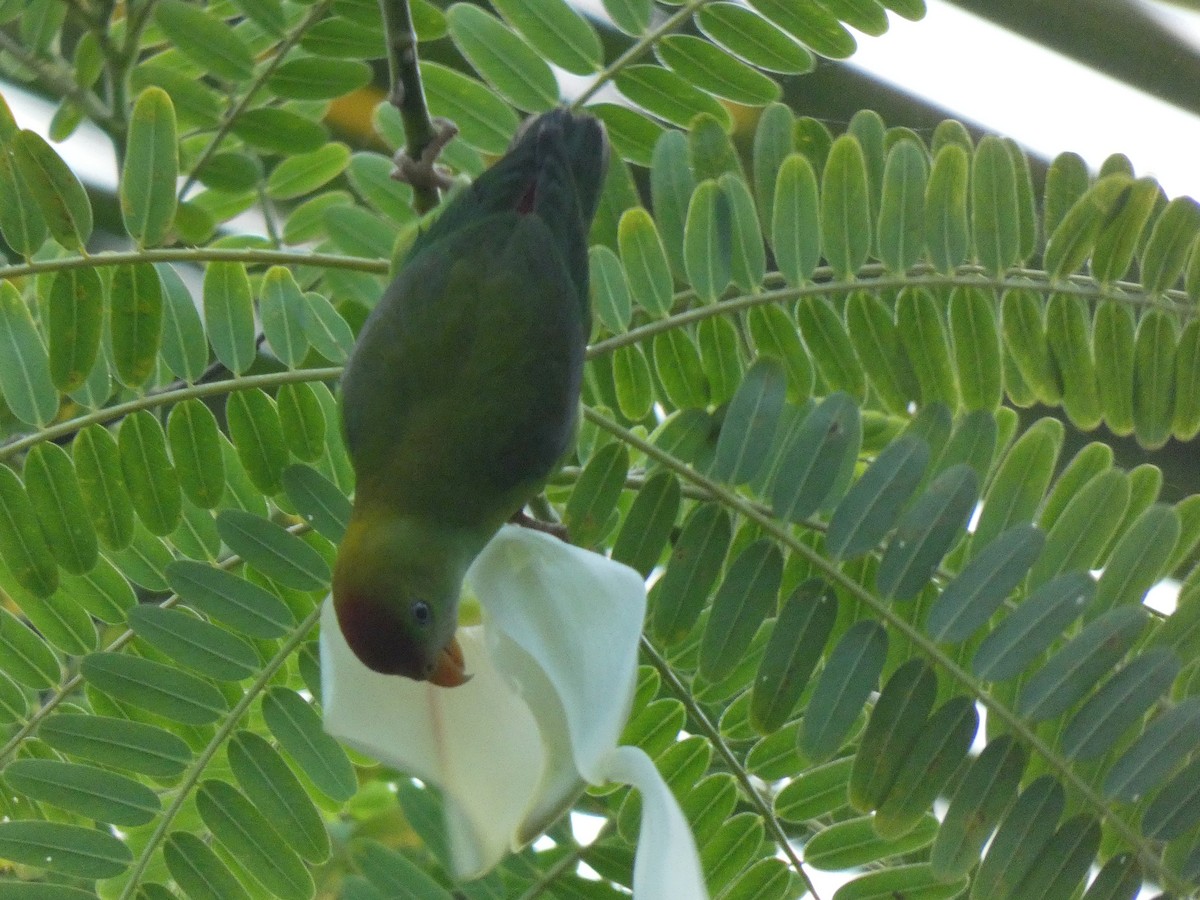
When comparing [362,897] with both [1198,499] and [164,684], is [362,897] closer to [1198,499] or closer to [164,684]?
[164,684]

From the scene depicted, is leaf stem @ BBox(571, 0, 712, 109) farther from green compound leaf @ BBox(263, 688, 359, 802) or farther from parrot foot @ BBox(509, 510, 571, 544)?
green compound leaf @ BBox(263, 688, 359, 802)

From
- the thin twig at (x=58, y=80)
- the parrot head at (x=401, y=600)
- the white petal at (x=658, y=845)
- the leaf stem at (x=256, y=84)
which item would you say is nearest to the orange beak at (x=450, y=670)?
the parrot head at (x=401, y=600)

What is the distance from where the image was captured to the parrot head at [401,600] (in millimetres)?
854

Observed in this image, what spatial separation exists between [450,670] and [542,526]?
8.3 inches

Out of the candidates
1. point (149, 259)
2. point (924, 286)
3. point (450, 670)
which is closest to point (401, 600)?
point (450, 670)

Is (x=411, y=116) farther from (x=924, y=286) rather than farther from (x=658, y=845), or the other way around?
(x=658, y=845)

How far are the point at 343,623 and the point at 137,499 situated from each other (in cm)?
20

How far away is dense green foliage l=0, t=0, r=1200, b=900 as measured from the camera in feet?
2.72

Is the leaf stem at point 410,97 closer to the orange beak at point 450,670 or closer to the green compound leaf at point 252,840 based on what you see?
the orange beak at point 450,670

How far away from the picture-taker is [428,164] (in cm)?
104

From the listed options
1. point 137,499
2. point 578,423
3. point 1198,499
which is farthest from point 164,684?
point 1198,499

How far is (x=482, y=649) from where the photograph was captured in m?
0.88

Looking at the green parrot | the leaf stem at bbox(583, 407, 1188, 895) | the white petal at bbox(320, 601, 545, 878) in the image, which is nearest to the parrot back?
the green parrot

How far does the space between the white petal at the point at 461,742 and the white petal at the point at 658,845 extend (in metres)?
0.13
